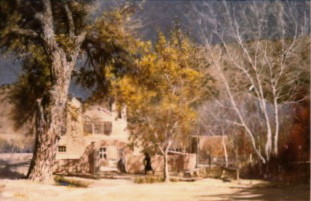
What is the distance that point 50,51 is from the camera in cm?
277

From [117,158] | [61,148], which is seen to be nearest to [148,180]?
[117,158]

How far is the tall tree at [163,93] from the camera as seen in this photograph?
312 centimetres

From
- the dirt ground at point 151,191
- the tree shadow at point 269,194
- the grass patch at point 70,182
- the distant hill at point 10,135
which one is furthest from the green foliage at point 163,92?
the tree shadow at point 269,194

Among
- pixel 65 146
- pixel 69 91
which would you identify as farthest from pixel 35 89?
pixel 65 146

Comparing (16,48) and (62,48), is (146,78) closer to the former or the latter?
(62,48)

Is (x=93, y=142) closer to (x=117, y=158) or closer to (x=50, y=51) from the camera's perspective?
(x=117, y=158)

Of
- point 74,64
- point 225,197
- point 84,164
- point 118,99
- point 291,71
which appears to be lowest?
point 225,197

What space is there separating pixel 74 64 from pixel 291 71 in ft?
11.6

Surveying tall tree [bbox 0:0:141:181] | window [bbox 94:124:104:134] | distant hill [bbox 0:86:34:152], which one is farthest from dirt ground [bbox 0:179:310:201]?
window [bbox 94:124:104:134]

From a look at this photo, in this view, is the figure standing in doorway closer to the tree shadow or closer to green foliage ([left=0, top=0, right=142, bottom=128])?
green foliage ([left=0, top=0, right=142, bottom=128])

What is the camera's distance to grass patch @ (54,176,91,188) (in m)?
2.77

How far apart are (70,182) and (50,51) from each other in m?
0.91

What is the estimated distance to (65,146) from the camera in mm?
2820

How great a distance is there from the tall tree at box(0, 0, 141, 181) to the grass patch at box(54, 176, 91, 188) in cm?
8
